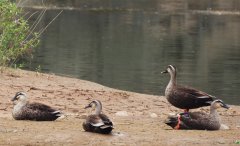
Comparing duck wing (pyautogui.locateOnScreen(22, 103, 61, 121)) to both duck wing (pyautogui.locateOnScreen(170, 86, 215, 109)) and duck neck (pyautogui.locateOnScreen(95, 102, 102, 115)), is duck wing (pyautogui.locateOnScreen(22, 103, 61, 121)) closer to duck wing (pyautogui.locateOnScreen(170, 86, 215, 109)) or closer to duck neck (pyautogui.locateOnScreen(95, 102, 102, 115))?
duck neck (pyautogui.locateOnScreen(95, 102, 102, 115))

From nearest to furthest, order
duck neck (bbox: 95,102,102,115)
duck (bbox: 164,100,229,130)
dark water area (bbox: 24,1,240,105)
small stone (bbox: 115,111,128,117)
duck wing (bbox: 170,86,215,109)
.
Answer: duck neck (bbox: 95,102,102,115) < duck (bbox: 164,100,229,130) < duck wing (bbox: 170,86,215,109) < small stone (bbox: 115,111,128,117) < dark water area (bbox: 24,1,240,105)

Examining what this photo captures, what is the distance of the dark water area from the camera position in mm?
27484

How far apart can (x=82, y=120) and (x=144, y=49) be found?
83.0 feet

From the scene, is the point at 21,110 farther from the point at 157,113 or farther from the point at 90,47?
the point at 90,47

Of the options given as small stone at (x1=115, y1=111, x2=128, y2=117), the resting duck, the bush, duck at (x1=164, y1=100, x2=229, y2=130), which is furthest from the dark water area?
duck at (x1=164, y1=100, x2=229, y2=130)

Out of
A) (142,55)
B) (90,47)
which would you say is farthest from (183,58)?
(90,47)

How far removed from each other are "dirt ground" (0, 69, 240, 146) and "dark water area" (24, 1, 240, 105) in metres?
4.05

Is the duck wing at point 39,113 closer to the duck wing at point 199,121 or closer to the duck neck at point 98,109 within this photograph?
the duck neck at point 98,109

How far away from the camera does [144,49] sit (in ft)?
132

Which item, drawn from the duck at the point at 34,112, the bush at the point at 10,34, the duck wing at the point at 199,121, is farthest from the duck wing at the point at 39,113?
the bush at the point at 10,34

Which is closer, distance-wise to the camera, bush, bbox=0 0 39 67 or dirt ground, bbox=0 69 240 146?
dirt ground, bbox=0 69 240 146

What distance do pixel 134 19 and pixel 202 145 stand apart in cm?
5031

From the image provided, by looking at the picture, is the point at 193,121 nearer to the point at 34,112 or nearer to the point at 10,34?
the point at 34,112

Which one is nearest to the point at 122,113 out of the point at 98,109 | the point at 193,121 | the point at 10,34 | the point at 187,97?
the point at 187,97
